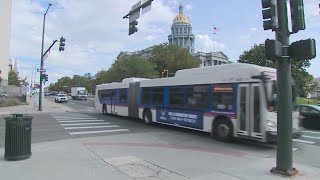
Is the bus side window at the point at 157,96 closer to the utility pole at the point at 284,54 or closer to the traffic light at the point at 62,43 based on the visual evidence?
the utility pole at the point at 284,54

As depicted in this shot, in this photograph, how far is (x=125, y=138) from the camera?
1464 cm

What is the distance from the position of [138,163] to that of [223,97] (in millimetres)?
5919

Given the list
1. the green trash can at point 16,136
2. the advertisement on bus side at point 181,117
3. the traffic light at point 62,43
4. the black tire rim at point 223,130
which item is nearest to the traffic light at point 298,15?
the black tire rim at point 223,130

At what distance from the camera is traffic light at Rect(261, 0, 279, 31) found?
8.25 meters

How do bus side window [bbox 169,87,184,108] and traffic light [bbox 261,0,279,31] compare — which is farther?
bus side window [bbox 169,87,184,108]

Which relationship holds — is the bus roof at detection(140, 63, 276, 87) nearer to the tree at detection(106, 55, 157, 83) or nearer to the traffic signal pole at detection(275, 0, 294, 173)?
the traffic signal pole at detection(275, 0, 294, 173)

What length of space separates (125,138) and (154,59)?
78.0 m

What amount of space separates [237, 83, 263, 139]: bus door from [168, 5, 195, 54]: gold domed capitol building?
128100 millimetres

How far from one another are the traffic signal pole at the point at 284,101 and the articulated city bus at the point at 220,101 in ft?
13.1

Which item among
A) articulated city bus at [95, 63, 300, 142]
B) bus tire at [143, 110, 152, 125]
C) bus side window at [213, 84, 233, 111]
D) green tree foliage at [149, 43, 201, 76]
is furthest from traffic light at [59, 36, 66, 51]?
green tree foliage at [149, 43, 201, 76]

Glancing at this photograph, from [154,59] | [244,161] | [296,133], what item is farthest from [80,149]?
[154,59]

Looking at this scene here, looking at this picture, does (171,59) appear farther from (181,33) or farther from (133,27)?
(133,27)

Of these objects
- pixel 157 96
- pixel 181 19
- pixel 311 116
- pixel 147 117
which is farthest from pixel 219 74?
pixel 181 19

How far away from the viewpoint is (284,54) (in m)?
8.21
